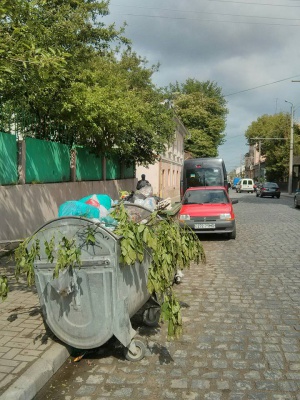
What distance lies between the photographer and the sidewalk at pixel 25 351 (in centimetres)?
314

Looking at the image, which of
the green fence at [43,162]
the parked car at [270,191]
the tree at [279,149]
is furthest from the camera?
the tree at [279,149]

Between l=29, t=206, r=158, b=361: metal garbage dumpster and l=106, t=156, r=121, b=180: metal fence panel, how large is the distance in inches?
528

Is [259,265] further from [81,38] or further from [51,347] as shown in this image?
[81,38]

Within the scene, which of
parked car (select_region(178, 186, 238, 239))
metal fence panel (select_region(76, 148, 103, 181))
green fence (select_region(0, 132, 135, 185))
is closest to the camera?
green fence (select_region(0, 132, 135, 185))

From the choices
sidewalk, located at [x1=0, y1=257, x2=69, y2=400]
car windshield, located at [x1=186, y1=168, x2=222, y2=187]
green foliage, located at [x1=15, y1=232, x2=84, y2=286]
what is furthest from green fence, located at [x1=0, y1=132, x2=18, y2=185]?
car windshield, located at [x1=186, y1=168, x2=222, y2=187]

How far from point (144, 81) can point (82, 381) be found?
2623 centimetres

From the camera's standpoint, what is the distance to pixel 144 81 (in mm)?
27750

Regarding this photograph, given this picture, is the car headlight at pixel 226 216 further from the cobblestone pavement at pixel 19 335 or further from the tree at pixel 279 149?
the tree at pixel 279 149

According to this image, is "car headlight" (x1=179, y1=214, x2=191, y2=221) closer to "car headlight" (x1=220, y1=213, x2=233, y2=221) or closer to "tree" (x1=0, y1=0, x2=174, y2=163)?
"car headlight" (x1=220, y1=213, x2=233, y2=221)

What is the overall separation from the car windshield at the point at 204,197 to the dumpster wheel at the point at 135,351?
27.5 feet

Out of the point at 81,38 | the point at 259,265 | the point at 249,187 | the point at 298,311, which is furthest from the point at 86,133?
the point at 249,187

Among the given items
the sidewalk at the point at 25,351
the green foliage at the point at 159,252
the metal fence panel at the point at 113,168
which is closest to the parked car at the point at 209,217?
Result: the metal fence panel at the point at 113,168

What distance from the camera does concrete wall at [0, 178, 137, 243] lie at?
8.38m

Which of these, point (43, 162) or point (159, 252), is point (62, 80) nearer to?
point (43, 162)
